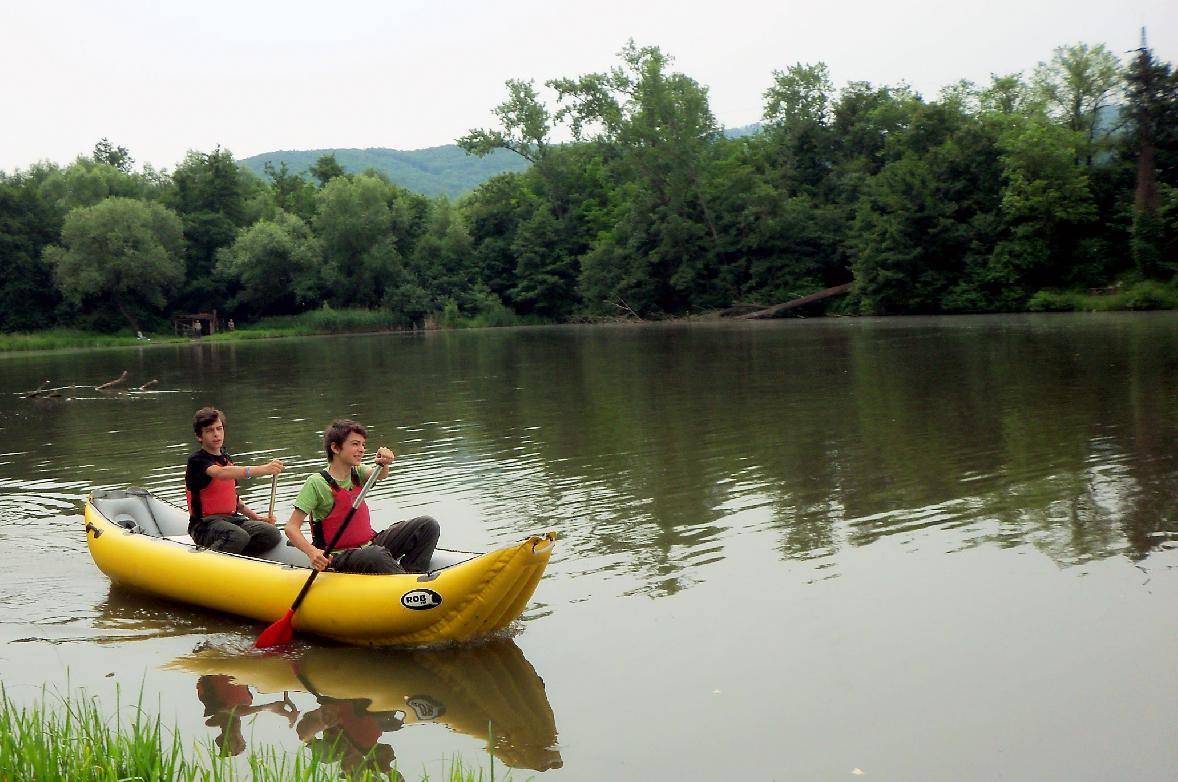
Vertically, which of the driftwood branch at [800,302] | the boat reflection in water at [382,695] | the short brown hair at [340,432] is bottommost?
the boat reflection in water at [382,695]

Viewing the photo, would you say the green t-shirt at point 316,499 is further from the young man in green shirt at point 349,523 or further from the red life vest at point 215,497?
the red life vest at point 215,497

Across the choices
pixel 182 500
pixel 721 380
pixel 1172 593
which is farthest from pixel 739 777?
pixel 721 380

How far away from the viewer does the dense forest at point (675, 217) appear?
48750mm

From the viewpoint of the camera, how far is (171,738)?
19.5 ft

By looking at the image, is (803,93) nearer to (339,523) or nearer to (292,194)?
(292,194)

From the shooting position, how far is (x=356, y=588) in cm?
733

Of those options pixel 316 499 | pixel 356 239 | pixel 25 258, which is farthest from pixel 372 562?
pixel 25 258

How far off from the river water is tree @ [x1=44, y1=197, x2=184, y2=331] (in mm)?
52058

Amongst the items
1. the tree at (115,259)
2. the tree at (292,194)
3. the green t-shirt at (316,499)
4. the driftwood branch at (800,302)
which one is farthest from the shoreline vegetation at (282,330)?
the green t-shirt at (316,499)

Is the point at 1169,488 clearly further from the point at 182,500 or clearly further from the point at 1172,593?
the point at 182,500

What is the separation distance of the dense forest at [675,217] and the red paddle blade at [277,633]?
1684 inches

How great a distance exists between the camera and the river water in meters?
5.58

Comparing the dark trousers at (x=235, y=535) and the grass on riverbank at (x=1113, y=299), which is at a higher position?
the grass on riverbank at (x=1113, y=299)

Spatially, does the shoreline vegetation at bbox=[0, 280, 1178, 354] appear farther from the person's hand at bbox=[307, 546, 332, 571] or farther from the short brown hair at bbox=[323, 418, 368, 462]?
the person's hand at bbox=[307, 546, 332, 571]
